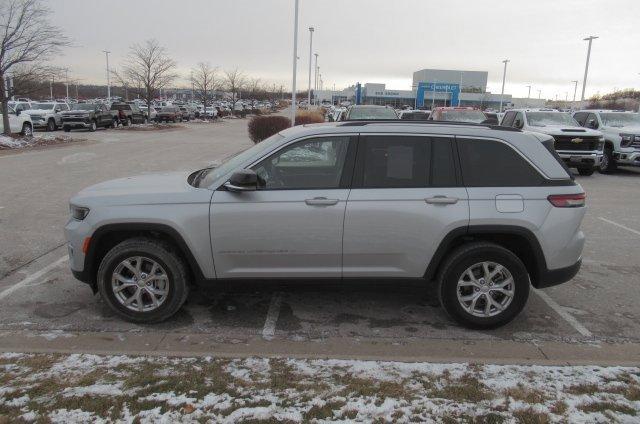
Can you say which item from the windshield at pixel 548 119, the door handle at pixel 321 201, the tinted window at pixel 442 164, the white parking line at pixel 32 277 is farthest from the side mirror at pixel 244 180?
the windshield at pixel 548 119

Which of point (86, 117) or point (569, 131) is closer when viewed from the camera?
point (569, 131)

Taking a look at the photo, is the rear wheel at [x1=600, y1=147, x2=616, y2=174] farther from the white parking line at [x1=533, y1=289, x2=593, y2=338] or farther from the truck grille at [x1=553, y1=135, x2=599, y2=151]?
the white parking line at [x1=533, y1=289, x2=593, y2=338]

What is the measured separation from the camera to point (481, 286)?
4273 millimetres

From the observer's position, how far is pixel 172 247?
4.32 meters

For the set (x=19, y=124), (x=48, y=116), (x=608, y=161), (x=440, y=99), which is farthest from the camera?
(x=440, y=99)

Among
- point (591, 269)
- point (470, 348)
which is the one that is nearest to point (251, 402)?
point (470, 348)

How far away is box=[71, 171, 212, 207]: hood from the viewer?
13.8 ft

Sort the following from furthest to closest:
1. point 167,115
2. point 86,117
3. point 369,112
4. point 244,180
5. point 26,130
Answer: point 167,115, point 86,117, point 26,130, point 369,112, point 244,180

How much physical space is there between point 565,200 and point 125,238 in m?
3.72

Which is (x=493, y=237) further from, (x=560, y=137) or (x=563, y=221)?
(x=560, y=137)

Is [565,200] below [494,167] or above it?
below

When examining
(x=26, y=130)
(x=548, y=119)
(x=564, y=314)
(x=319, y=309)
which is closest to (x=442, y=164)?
(x=319, y=309)

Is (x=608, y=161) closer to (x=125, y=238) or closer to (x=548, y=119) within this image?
(x=548, y=119)

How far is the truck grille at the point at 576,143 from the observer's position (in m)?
14.3
